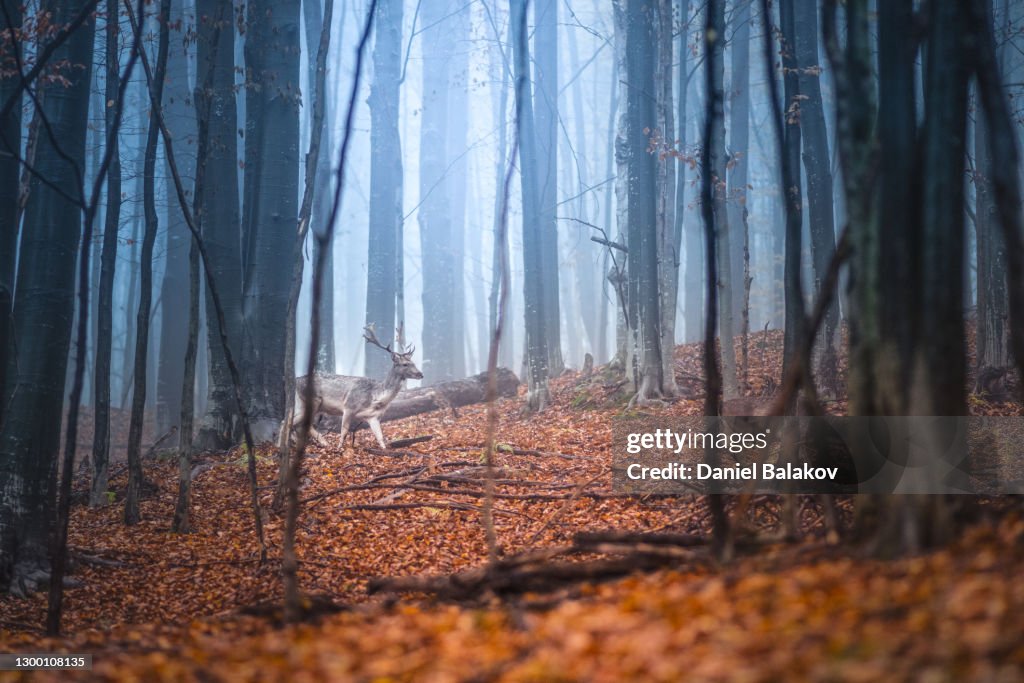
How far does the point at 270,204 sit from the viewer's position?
39.6 ft

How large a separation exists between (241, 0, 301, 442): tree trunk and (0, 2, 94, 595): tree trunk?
422 cm

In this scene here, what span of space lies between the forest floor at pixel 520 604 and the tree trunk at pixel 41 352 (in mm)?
600

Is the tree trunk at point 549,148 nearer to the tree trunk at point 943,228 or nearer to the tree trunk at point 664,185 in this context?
the tree trunk at point 664,185

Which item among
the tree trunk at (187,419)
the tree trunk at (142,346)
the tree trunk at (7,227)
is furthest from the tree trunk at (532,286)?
the tree trunk at (7,227)

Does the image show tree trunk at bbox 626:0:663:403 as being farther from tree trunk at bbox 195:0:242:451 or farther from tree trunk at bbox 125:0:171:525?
tree trunk at bbox 125:0:171:525

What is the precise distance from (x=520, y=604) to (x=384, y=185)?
1919cm

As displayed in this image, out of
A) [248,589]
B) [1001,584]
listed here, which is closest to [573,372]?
[248,589]

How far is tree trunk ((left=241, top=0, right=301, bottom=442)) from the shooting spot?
456 inches

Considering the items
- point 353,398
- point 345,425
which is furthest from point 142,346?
point 353,398

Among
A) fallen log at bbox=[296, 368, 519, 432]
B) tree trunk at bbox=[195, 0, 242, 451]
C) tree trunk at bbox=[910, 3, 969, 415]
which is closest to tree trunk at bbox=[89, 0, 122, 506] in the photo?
tree trunk at bbox=[195, 0, 242, 451]

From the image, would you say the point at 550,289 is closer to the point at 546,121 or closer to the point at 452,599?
the point at 546,121

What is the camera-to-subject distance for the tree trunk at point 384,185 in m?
20.6

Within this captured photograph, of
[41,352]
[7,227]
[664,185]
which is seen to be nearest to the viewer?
[41,352]

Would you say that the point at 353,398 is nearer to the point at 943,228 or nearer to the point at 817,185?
the point at 817,185
